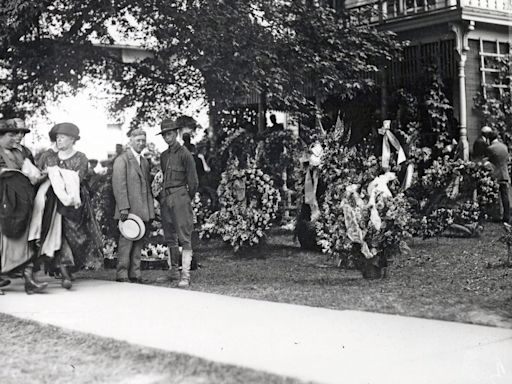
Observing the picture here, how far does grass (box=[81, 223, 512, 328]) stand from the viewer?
7.57 meters

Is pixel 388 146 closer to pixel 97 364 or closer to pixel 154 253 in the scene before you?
pixel 154 253

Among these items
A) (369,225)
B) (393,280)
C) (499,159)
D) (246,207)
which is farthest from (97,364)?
(499,159)

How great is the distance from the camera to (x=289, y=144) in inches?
606

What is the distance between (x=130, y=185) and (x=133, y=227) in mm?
554

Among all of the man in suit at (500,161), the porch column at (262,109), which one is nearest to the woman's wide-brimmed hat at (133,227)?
the porch column at (262,109)

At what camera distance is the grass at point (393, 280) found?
298 inches

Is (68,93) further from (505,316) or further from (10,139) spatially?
(505,316)

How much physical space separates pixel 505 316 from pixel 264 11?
8673mm

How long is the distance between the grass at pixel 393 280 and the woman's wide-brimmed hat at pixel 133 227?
0.74 metres

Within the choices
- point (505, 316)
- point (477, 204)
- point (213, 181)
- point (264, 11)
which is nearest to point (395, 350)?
point (505, 316)

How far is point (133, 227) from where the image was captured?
Result: 996 cm

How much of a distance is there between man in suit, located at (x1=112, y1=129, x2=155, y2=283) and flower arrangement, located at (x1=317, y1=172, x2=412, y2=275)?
2496 millimetres

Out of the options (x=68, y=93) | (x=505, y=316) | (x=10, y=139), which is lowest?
(x=505, y=316)

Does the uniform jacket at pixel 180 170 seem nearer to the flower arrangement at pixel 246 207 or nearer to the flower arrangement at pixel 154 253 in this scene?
the flower arrangement at pixel 154 253
